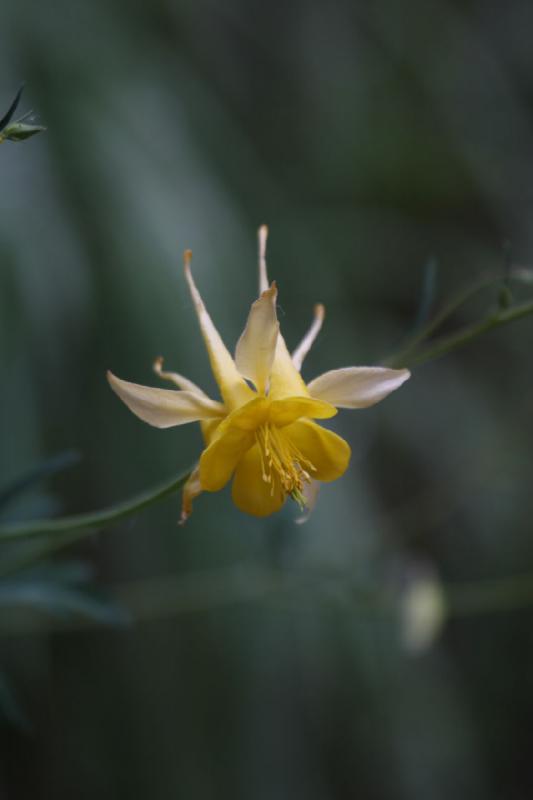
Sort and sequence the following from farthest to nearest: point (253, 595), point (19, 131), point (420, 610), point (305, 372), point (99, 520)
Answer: point (305, 372)
point (420, 610)
point (253, 595)
point (99, 520)
point (19, 131)

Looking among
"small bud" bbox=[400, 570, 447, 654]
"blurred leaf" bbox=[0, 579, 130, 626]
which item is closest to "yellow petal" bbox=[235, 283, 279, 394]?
"blurred leaf" bbox=[0, 579, 130, 626]

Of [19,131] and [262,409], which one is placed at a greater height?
[19,131]

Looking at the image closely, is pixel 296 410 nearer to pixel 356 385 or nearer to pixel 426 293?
pixel 356 385

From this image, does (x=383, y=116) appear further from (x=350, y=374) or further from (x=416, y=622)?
(x=350, y=374)

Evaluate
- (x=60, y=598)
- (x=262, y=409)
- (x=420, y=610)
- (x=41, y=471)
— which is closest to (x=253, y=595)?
(x=420, y=610)

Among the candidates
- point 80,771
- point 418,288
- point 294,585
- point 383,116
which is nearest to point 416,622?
point 294,585

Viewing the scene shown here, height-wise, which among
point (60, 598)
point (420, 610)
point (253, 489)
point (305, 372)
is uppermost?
point (305, 372)

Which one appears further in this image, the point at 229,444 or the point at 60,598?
the point at 60,598

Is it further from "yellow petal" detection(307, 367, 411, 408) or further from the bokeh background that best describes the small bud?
"yellow petal" detection(307, 367, 411, 408)
